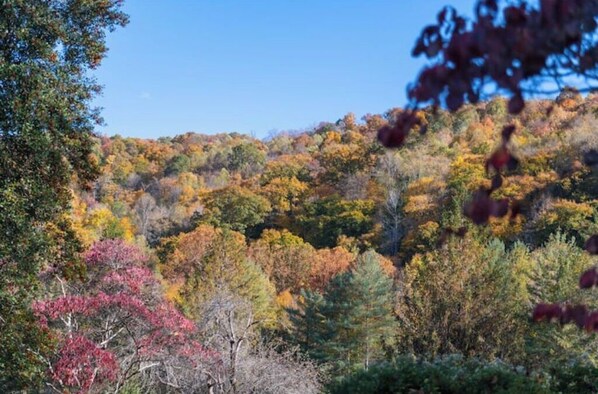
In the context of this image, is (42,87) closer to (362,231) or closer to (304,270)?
(304,270)

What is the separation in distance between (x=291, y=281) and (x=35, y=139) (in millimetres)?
22610

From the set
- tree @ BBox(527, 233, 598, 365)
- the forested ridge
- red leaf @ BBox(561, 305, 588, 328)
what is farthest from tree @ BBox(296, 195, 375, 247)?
red leaf @ BBox(561, 305, 588, 328)

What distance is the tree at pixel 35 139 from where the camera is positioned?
6.26 meters

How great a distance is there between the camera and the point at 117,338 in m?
11.8

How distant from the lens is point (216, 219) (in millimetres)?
37656

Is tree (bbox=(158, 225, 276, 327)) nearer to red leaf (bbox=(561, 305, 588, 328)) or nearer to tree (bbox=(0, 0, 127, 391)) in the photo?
tree (bbox=(0, 0, 127, 391))

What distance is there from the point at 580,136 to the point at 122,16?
31.5 metres

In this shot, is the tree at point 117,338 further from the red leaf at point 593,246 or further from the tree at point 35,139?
the red leaf at point 593,246

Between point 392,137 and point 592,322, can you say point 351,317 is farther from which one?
point 392,137

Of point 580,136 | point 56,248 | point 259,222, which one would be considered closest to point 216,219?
point 259,222

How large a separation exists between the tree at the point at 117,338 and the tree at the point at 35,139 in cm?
79

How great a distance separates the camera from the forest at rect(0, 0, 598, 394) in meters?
6.36

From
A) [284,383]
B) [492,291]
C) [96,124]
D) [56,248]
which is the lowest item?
[284,383]

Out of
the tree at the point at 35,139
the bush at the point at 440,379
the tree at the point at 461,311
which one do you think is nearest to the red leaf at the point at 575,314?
the bush at the point at 440,379
